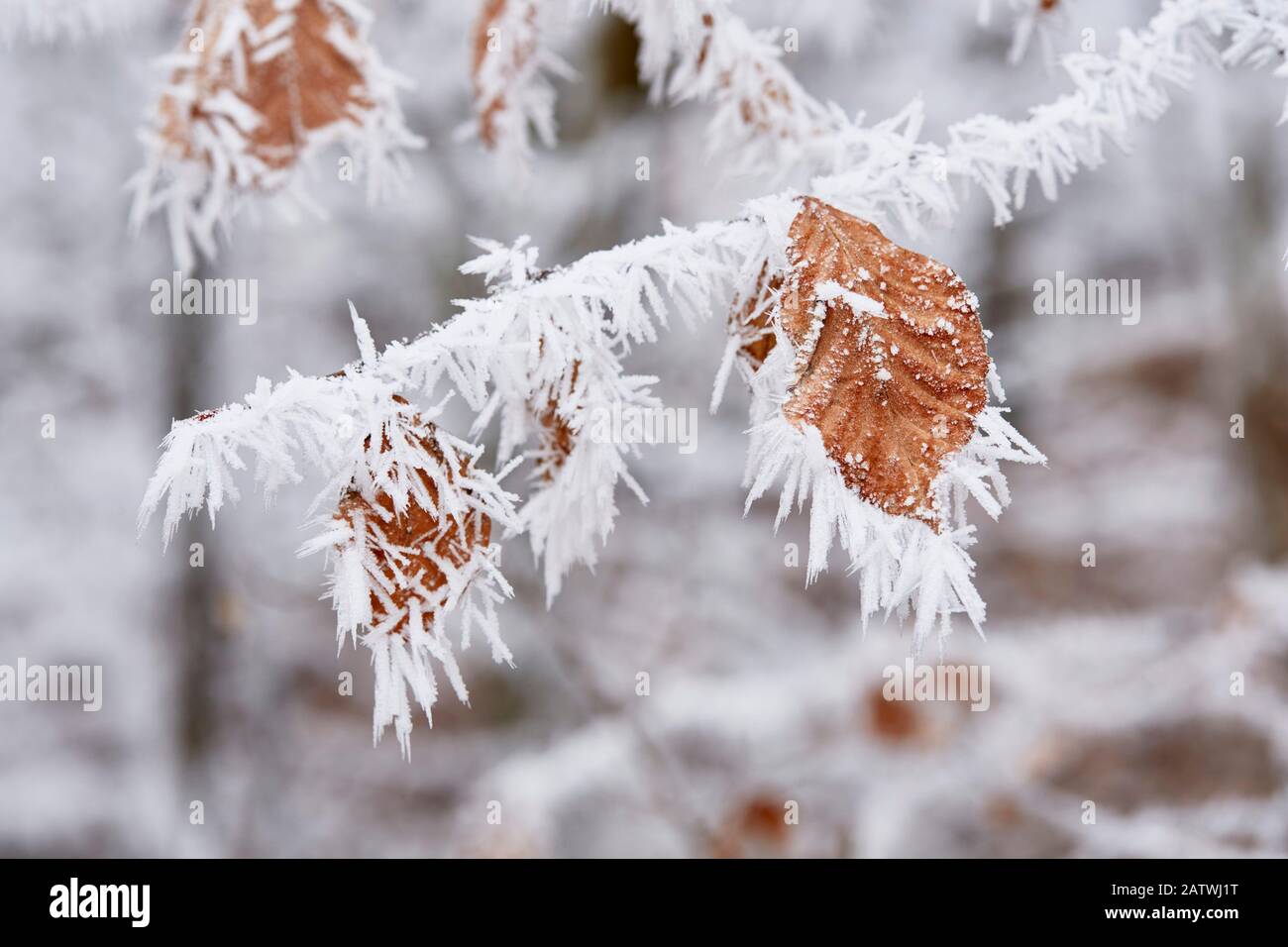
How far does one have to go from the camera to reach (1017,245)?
3158 mm

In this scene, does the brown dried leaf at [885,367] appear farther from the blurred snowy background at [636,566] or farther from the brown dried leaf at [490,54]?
the blurred snowy background at [636,566]

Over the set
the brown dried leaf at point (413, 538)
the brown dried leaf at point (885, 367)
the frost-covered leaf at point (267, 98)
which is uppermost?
the frost-covered leaf at point (267, 98)

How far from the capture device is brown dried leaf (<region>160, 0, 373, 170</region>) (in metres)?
0.79

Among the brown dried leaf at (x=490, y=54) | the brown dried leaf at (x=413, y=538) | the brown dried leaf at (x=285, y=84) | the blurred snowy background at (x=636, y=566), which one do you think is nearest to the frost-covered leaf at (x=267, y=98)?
the brown dried leaf at (x=285, y=84)

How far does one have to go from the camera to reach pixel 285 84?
Answer: 2.65ft

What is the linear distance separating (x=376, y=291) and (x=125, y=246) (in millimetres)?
810

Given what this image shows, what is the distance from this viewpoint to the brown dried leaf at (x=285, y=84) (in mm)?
793

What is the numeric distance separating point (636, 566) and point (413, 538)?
9.25 ft

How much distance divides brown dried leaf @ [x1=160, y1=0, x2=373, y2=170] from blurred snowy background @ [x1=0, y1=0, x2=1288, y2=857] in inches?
53.8

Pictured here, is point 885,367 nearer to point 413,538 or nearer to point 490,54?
point 413,538

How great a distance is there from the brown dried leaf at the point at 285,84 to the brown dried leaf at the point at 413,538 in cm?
46

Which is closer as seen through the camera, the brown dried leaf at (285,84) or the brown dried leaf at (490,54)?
the brown dried leaf at (285,84)

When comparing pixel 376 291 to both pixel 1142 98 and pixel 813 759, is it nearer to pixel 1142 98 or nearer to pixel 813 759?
pixel 813 759

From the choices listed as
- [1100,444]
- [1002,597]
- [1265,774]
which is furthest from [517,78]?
[1100,444]
